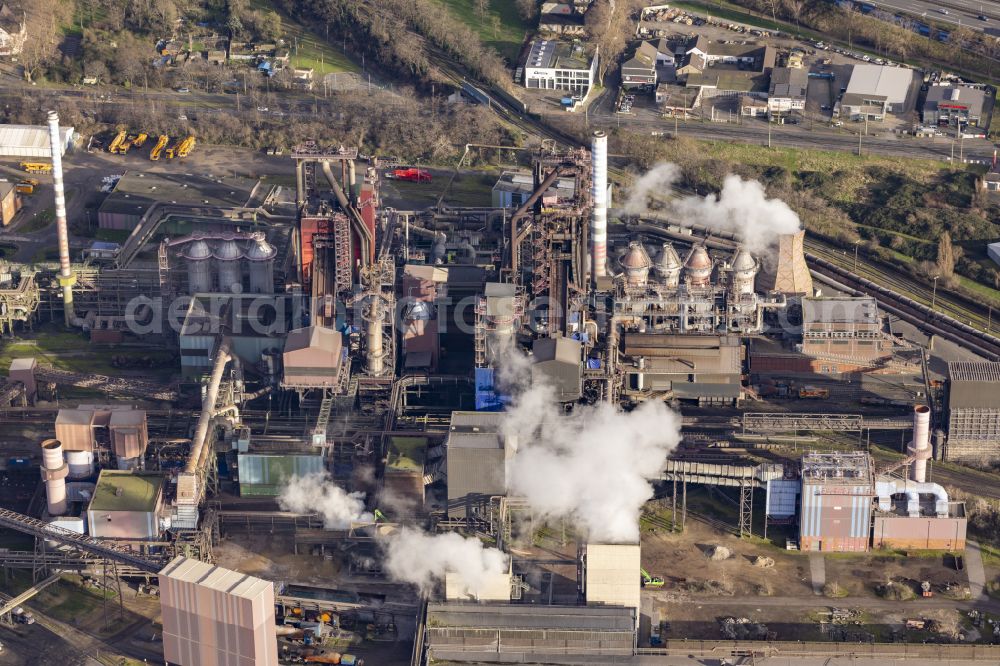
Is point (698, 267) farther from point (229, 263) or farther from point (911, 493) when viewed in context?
point (229, 263)

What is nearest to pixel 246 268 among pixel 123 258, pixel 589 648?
pixel 123 258

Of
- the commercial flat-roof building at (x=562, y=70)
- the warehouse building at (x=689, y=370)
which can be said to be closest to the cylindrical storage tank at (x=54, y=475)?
the warehouse building at (x=689, y=370)

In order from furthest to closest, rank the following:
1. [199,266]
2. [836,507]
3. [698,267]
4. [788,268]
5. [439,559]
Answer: [788,268] < [199,266] < [698,267] < [836,507] < [439,559]

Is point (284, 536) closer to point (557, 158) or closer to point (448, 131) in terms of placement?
point (557, 158)

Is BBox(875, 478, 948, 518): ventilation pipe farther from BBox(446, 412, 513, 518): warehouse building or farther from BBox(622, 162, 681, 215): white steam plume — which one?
BBox(622, 162, 681, 215): white steam plume

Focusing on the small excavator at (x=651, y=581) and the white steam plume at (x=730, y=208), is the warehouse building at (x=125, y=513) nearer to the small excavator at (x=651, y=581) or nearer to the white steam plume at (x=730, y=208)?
the small excavator at (x=651, y=581)

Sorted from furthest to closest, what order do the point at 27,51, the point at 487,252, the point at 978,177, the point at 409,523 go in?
the point at 27,51, the point at 978,177, the point at 487,252, the point at 409,523

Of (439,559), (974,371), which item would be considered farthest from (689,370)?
(439,559)
